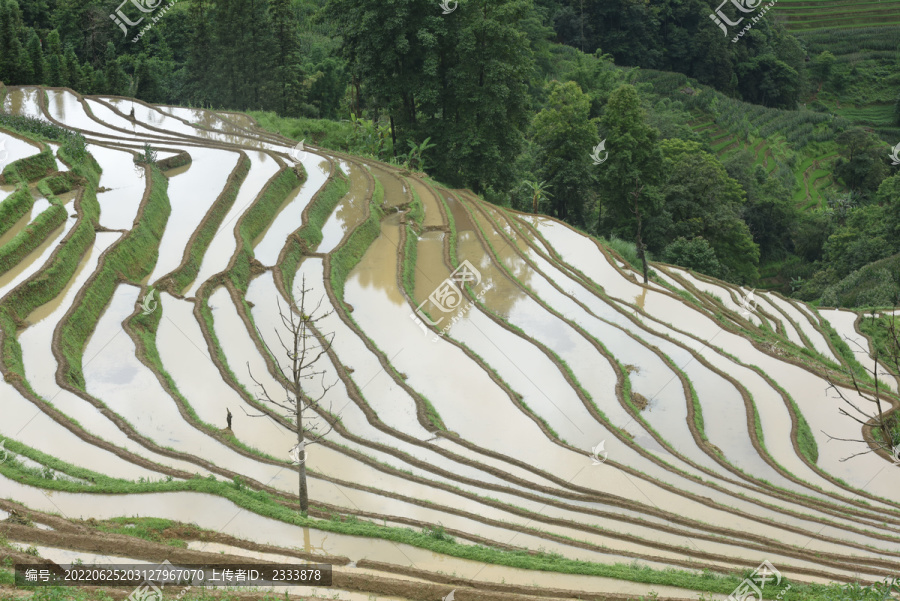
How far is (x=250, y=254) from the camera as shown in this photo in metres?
22.1

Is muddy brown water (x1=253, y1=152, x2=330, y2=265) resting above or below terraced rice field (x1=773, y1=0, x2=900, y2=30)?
below

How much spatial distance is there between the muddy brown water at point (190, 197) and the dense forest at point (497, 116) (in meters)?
8.65

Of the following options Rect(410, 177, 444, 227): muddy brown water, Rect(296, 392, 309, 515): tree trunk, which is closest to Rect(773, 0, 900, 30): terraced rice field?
Rect(410, 177, 444, 227): muddy brown water

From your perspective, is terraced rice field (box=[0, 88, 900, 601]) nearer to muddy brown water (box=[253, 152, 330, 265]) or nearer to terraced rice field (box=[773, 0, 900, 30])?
muddy brown water (box=[253, 152, 330, 265])

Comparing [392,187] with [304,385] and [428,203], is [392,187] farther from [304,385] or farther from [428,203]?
[304,385]

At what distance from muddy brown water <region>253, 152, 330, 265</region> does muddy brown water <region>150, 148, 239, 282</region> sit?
204cm

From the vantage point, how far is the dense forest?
3331 centimetres

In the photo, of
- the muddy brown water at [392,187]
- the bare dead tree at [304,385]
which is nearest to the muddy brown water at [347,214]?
the muddy brown water at [392,187]

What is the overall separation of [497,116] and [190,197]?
1379cm

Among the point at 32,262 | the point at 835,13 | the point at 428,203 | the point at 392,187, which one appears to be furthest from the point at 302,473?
the point at 835,13

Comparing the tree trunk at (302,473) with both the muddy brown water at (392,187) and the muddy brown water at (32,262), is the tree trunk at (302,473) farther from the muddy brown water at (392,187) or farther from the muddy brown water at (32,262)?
the muddy brown water at (392,187)

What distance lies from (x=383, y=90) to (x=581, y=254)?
1269 cm

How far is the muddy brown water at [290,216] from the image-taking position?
22844 millimetres

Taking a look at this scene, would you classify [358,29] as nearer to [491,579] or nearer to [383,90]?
[383,90]
